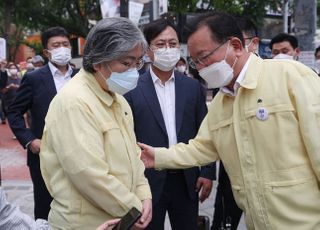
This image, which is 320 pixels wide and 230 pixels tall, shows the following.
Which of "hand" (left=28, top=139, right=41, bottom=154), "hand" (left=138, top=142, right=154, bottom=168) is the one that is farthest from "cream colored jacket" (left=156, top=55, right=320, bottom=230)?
"hand" (left=28, top=139, right=41, bottom=154)

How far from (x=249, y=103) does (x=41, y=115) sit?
2108mm

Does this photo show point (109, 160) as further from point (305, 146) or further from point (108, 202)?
point (305, 146)

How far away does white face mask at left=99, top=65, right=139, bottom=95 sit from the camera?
86.9 inches

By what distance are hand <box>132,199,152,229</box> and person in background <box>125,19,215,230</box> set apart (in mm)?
723

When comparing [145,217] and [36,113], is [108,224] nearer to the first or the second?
[145,217]

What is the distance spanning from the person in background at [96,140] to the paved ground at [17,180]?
268 centimetres

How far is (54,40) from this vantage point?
4109mm

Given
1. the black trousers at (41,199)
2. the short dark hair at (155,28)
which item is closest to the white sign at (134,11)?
the short dark hair at (155,28)

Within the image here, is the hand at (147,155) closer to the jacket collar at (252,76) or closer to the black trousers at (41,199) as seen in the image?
the jacket collar at (252,76)

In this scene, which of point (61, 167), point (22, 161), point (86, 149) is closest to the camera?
point (86, 149)

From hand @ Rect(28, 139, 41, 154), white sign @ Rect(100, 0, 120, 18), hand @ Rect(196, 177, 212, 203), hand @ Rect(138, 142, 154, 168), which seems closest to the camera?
hand @ Rect(138, 142, 154, 168)

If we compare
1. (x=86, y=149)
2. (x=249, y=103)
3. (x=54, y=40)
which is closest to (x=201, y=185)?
(x=249, y=103)

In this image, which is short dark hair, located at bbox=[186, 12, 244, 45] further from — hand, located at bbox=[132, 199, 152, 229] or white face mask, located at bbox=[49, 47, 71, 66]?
white face mask, located at bbox=[49, 47, 71, 66]

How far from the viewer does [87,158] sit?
1.97m
